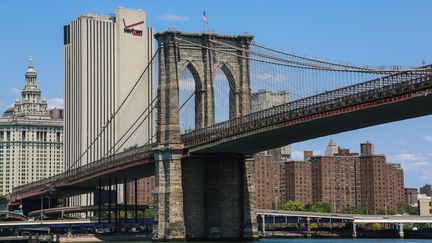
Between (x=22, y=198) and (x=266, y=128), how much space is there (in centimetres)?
8289

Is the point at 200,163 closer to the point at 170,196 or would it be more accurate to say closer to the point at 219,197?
the point at 219,197

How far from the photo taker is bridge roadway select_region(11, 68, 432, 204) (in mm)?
70375

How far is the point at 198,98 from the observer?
326 ft

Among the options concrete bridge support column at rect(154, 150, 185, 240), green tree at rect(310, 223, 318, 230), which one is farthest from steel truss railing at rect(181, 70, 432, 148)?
green tree at rect(310, 223, 318, 230)

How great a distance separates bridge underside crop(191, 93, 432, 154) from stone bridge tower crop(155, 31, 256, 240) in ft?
8.80

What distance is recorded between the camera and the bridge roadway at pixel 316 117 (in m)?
70.4

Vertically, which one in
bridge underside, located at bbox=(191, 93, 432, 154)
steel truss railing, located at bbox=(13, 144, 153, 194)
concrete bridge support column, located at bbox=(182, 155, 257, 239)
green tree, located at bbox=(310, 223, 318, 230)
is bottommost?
green tree, located at bbox=(310, 223, 318, 230)

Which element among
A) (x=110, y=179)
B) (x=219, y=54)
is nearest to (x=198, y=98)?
(x=219, y=54)

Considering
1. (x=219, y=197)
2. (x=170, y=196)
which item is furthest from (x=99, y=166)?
(x=170, y=196)

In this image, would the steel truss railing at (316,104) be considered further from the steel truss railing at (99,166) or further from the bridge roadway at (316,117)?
the steel truss railing at (99,166)

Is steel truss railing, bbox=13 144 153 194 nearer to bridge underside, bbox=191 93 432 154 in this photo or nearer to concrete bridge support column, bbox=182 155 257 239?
concrete bridge support column, bbox=182 155 257 239

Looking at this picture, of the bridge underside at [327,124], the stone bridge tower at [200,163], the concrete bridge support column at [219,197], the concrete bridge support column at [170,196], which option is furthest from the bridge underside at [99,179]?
the bridge underside at [327,124]

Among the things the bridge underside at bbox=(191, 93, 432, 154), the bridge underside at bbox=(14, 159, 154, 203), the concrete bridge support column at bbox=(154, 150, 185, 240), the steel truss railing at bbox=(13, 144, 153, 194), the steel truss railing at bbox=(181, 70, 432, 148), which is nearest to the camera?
the steel truss railing at bbox=(181, 70, 432, 148)

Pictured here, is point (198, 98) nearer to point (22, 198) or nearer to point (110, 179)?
point (110, 179)
